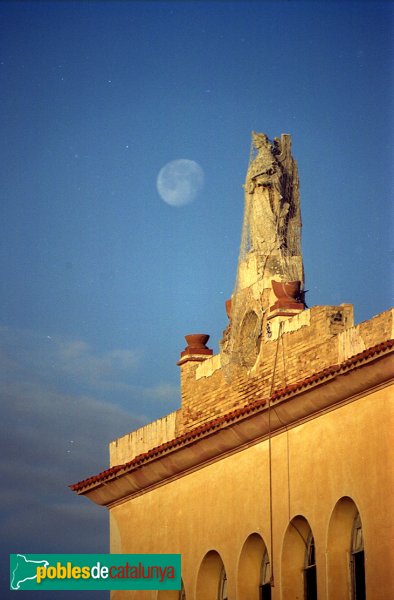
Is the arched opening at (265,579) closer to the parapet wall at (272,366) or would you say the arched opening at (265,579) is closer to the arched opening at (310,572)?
the arched opening at (310,572)

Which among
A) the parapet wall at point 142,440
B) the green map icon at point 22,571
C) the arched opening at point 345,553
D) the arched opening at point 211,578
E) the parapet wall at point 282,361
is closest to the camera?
the arched opening at point 345,553

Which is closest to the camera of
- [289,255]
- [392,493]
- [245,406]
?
[392,493]

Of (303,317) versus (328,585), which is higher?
(303,317)

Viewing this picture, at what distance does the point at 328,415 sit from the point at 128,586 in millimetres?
7591

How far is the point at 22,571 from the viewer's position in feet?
113

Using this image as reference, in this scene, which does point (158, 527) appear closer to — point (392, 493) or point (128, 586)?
point (128, 586)

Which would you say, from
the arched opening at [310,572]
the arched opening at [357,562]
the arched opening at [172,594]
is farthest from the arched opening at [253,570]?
the arched opening at [357,562]

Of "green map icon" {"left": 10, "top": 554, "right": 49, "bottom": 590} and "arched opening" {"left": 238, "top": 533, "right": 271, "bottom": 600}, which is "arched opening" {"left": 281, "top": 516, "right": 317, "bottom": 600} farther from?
"green map icon" {"left": 10, "top": 554, "right": 49, "bottom": 590}

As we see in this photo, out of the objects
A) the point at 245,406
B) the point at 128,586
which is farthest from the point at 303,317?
the point at 128,586

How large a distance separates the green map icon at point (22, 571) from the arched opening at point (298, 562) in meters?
6.33

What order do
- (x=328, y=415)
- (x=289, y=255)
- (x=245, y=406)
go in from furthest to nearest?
1. (x=289, y=255)
2. (x=245, y=406)
3. (x=328, y=415)

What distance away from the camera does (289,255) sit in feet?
109

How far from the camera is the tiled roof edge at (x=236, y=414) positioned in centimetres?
2750

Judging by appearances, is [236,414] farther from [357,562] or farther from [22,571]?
[22,571]
